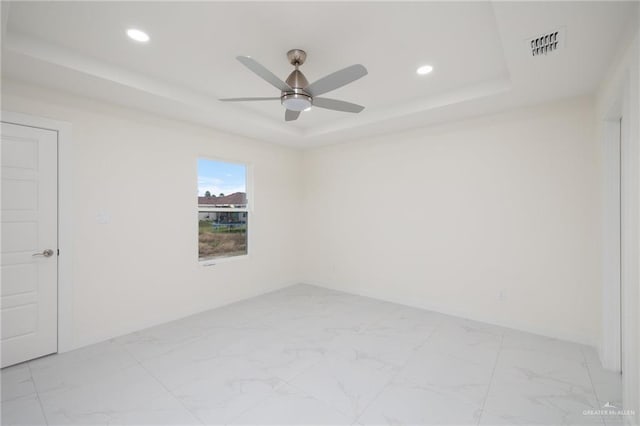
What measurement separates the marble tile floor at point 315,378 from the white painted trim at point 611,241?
27cm

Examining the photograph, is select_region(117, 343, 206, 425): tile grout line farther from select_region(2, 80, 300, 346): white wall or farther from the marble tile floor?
select_region(2, 80, 300, 346): white wall

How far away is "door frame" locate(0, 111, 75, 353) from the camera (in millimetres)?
2779

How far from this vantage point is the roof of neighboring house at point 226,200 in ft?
13.3

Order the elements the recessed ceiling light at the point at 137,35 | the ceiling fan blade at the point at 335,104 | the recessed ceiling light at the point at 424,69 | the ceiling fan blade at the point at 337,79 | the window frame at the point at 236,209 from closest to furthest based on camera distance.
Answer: the ceiling fan blade at the point at 337,79, the recessed ceiling light at the point at 137,35, the ceiling fan blade at the point at 335,104, the recessed ceiling light at the point at 424,69, the window frame at the point at 236,209

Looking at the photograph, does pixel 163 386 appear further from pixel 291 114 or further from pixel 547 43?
pixel 547 43

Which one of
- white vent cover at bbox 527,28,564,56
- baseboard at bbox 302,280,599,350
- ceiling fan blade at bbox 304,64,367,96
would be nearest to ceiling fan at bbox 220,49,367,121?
ceiling fan blade at bbox 304,64,367,96

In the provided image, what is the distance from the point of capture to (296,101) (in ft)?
7.71

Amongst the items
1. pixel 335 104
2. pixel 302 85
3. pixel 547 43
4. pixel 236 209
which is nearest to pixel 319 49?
pixel 302 85

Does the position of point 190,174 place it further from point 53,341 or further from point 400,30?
point 400,30

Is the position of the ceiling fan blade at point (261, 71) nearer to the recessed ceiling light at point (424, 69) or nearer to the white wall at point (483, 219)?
the recessed ceiling light at point (424, 69)

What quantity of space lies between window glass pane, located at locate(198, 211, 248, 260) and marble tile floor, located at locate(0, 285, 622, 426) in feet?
3.50

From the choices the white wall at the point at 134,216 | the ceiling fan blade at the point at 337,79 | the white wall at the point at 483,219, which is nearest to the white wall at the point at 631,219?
the white wall at the point at 483,219

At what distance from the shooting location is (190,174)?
3.80 metres

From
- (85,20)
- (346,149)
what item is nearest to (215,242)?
(346,149)
